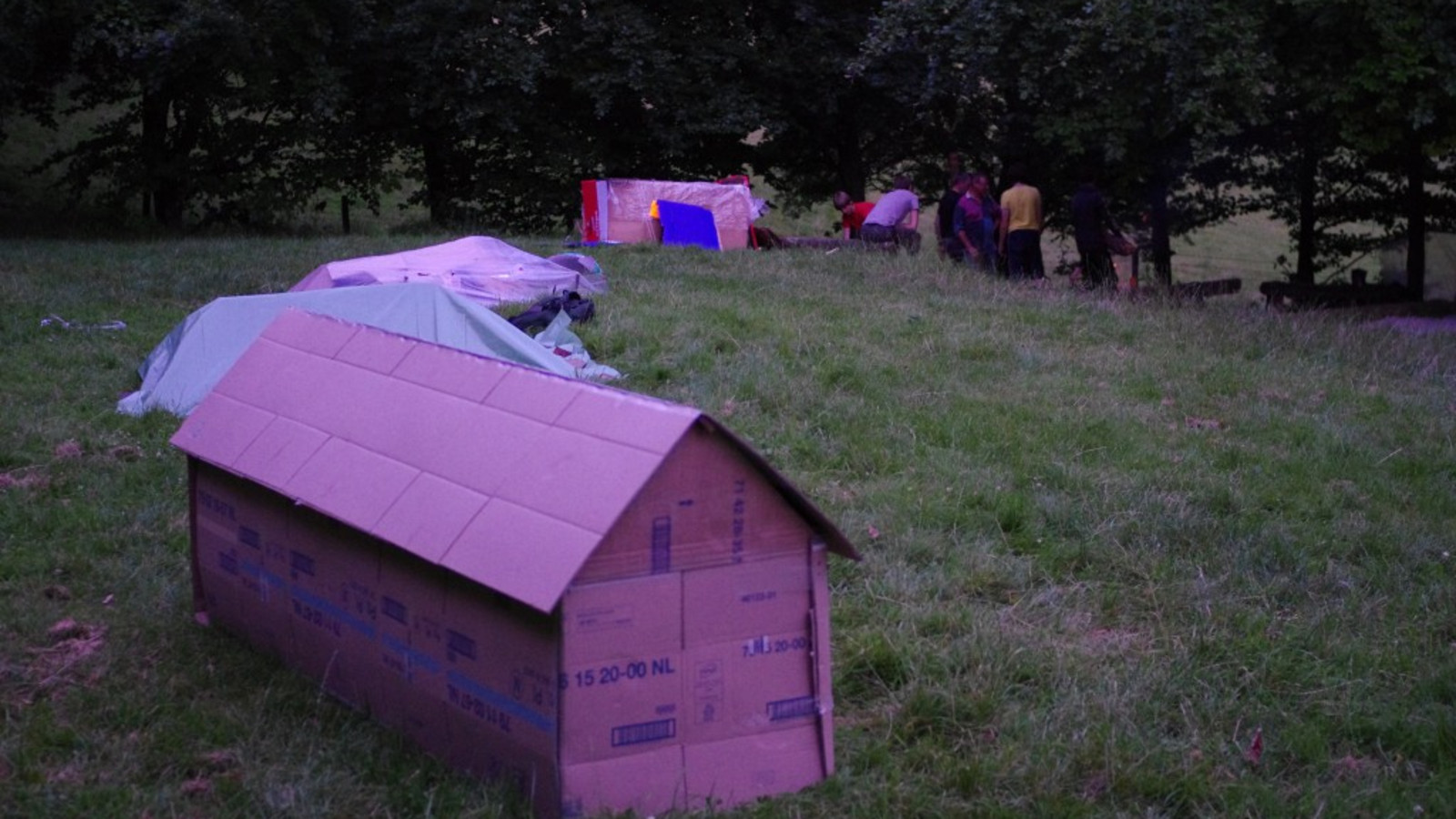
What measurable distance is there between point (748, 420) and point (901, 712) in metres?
3.62

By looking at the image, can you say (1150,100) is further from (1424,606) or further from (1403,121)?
(1424,606)

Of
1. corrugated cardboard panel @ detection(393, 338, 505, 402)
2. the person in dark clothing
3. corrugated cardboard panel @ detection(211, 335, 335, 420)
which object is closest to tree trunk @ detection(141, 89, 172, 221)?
the person in dark clothing

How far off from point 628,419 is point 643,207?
1517 centimetres

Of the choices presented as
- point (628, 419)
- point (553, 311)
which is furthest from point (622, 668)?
point (553, 311)

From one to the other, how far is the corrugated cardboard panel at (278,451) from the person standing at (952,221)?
12.6 meters

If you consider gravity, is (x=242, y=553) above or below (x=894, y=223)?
below

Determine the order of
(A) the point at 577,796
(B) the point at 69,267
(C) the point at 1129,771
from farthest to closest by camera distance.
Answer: (B) the point at 69,267 < (C) the point at 1129,771 < (A) the point at 577,796

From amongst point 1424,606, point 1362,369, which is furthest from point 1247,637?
point 1362,369

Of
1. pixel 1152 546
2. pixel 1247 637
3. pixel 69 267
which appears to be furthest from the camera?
pixel 69 267

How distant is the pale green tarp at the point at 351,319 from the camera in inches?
332

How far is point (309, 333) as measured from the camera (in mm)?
4875

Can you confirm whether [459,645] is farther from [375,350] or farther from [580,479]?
[375,350]

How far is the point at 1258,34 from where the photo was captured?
15.6 m

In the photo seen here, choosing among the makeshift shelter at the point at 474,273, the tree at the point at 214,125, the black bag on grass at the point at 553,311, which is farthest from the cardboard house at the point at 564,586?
the tree at the point at 214,125
